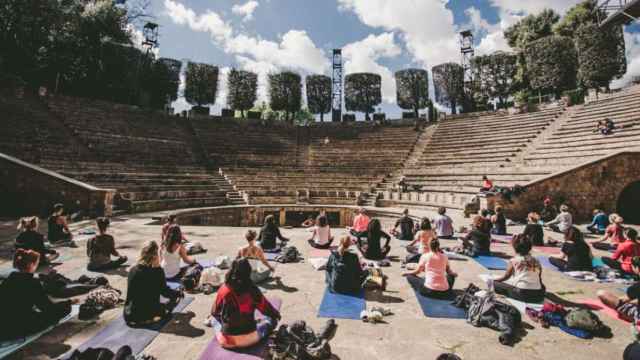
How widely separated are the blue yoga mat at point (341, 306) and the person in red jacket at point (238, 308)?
144 cm

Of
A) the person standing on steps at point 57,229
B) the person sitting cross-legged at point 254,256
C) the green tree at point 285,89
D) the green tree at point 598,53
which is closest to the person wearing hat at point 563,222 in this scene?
the person sitting cross-legged at point 254,256

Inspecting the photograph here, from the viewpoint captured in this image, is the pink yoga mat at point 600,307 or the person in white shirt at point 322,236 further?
the person in white shirt at point 322,236

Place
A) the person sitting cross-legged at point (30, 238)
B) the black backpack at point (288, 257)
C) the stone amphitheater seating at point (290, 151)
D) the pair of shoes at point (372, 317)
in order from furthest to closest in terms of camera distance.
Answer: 1. the stone amphitheater seating at point (290, 151)
2. the black backpack at point (288, 257)
3. the person sitting cross-legged at point (30, 238)
4. the pair of shoes at point (372, 317)

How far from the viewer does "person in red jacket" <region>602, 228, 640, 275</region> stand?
21.2ft

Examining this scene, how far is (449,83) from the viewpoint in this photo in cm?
3962

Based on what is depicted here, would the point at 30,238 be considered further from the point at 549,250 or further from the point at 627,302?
the point at 549,250

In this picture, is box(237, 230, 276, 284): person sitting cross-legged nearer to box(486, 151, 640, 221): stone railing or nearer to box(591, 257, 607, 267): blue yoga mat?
box(591, 257, 607, 267): blue yoga mat

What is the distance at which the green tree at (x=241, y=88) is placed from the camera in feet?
133

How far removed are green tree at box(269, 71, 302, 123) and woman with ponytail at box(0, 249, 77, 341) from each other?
39.8 meters

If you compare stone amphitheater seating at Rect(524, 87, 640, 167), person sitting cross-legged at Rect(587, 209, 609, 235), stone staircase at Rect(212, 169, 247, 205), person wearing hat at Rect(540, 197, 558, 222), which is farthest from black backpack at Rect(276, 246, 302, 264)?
stone amphitheater seating at Rect(524, 87, 640, 167)

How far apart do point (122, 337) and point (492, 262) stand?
8.42 metres

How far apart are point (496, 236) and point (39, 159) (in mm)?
21957

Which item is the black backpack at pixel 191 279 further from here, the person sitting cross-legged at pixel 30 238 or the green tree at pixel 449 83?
the green tree at pixel 449 83

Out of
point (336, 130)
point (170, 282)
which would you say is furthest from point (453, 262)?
point (336, 130)
